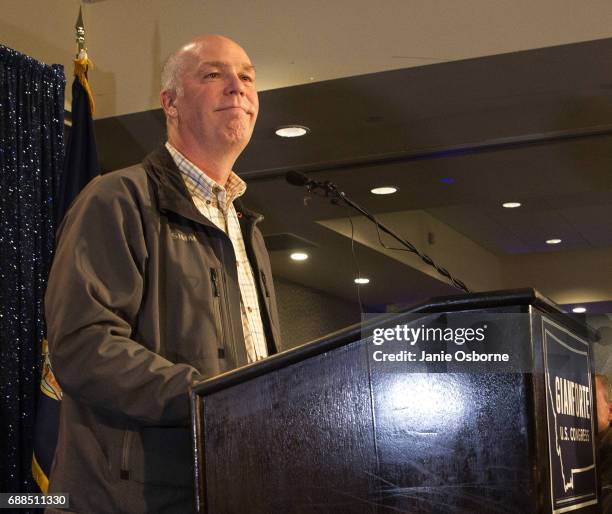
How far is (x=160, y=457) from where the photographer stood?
4.67ft

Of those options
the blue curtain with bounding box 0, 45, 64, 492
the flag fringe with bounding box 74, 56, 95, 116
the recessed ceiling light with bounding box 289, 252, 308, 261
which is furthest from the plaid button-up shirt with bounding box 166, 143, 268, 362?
the recessed ceiling light with bounding box 289, 252, 308, 261

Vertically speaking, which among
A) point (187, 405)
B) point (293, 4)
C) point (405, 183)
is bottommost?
point (187, 405)

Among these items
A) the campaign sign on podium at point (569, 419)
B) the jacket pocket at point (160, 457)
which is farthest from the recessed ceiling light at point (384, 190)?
the campaign sign on podium at point (569, 419)

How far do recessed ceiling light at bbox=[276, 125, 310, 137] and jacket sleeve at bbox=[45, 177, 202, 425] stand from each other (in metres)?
3.16

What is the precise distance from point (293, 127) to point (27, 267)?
183 centimetres

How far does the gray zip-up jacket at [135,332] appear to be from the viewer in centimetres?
136

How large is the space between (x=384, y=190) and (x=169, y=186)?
4083 millimetres

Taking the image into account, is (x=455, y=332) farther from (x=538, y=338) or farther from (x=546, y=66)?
(x=546, y=66)

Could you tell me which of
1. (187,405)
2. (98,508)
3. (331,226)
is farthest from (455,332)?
(331,226)

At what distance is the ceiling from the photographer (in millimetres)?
3904

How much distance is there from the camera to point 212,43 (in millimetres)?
1924

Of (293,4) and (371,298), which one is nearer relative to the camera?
(293,4)

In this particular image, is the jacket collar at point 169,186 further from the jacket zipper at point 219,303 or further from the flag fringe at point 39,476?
the flag fringe at point 39,476

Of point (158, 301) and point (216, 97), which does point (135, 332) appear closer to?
point (158, 301)
